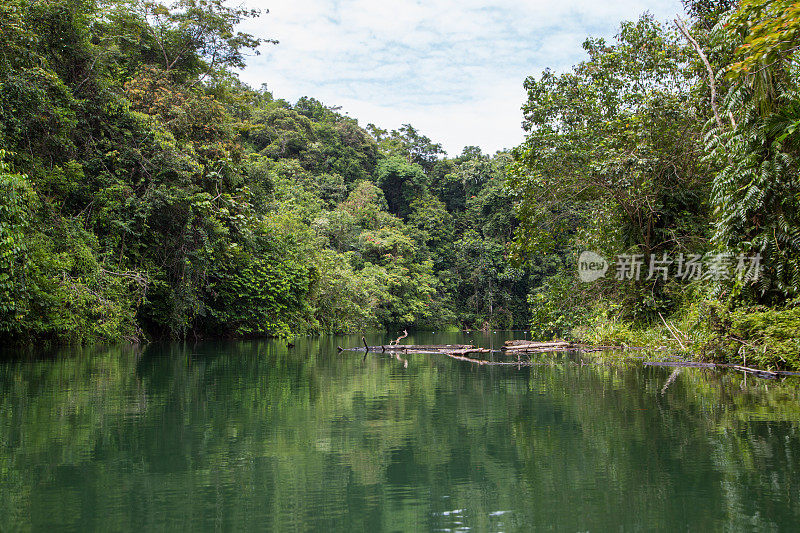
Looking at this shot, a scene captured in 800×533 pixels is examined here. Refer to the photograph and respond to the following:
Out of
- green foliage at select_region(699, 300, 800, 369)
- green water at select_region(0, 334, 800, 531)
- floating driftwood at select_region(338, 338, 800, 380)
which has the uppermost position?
green foliage at select_region(699, 300, 800, 369)

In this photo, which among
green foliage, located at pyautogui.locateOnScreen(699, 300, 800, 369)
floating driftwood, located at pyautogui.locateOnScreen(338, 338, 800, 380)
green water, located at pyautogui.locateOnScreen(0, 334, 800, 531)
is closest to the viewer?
green water, located at pyautogui.locateOnScreen(0, 334, 800, 531)

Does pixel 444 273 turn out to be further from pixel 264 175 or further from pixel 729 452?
pixel 729 452

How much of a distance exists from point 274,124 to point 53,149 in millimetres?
25384

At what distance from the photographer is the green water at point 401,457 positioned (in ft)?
8.32

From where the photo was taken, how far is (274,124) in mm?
38688

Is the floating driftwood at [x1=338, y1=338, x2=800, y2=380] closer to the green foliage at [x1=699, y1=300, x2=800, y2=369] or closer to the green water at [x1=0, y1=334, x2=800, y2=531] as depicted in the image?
the green foliage at [x1=699, y1=300, x2=800, y2=369]

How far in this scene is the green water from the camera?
2.54m

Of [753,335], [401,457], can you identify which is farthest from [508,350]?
[401,457]

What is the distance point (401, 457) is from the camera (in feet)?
11.7

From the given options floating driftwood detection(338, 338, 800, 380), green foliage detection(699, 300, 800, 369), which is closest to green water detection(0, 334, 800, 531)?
green foliage detection(699, 300, 800, 369)

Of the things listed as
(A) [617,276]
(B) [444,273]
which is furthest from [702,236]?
(B) [444,273]

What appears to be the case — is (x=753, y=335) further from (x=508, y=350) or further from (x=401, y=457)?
(x=401, y=457)

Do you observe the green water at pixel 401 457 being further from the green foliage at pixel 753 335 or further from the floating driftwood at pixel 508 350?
the floating driftwood at pixel 508 350

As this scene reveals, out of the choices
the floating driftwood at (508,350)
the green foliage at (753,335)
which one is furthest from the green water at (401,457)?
the floating driftwood at (508,350)
